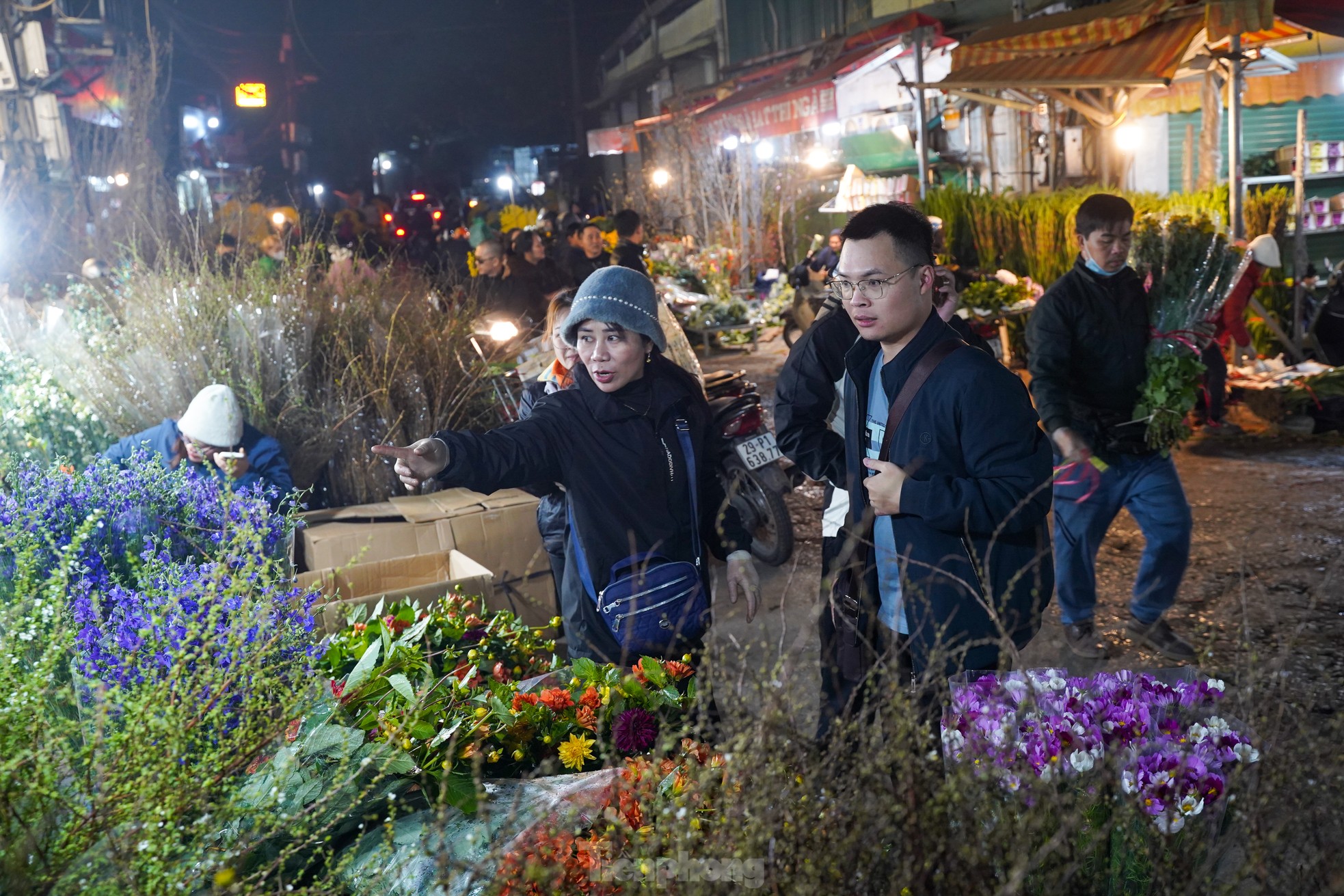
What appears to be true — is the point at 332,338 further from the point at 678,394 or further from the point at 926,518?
the point at 926,518

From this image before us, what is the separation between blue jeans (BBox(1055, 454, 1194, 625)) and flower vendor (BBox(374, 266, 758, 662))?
1941 millimetres

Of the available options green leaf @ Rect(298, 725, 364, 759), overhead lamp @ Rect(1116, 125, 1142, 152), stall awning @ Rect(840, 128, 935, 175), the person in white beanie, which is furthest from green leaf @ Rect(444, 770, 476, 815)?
stall awning @ Rect(840, 128, 935, 175)

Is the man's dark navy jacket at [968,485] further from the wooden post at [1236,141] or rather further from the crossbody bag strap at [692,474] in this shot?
the wooden post at [1236,141]

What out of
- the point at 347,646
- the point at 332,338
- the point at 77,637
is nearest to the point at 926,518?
the point at 347,646

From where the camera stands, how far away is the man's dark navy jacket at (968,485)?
2596 mm

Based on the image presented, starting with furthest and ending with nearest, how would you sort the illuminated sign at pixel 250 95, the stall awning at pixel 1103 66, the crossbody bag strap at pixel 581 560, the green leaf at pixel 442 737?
1. the illuminated sign at pixel 250 95
2. the stall awning at pixel 1103 66
3. the crossbody bag strap at pixel 581 560
4. the green leaf at pixel 442 737

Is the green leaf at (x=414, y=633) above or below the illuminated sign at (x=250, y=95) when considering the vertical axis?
below

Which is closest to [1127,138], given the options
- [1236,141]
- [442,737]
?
[1236,141]

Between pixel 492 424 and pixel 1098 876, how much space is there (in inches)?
178

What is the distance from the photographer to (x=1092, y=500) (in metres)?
4.52

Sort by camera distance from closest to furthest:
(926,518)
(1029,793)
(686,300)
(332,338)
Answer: (1029,793) < (926,518) < (332,338) < (686,300)

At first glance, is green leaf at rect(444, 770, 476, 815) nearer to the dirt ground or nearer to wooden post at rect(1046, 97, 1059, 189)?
the dirt ground

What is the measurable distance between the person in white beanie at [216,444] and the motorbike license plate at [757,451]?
2.36m

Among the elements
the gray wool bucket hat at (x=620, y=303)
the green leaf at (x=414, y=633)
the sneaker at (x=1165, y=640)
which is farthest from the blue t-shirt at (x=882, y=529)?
the sneaker at (x=1165, y=640)
